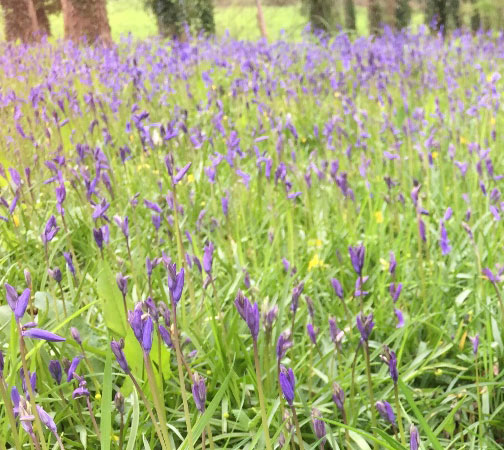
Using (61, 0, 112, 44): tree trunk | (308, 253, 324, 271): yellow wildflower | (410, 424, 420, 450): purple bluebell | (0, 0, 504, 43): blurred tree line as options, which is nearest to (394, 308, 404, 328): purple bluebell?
(308, 253, 324, 271): yellow wildflower

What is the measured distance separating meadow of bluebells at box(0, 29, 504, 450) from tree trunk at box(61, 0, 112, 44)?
6211mm

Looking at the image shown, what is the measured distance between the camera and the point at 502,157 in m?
2.95

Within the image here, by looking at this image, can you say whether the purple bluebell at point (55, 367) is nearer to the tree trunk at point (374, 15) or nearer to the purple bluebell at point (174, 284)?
the purple bluebell at point (174, 284)

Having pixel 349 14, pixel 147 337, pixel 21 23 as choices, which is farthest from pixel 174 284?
pixel 349 14

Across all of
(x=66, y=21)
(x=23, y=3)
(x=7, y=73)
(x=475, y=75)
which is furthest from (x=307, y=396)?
(x=23, y=3)

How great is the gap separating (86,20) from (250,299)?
903cm

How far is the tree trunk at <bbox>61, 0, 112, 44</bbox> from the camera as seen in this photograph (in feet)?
30.9

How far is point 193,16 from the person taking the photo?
1348 cm

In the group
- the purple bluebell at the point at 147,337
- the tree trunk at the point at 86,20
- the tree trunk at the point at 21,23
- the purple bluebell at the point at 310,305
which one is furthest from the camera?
the tree trunk at the point at 21,23

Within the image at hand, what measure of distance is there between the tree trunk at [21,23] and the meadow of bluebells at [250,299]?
7425 mm

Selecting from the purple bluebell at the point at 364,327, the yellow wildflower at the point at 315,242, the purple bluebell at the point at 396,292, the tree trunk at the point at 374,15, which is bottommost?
the yellow wildflower at the point at 315,242

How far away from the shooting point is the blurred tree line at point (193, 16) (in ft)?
31.1

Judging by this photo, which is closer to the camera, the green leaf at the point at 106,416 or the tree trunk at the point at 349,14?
the green leaf at the point at 106,416

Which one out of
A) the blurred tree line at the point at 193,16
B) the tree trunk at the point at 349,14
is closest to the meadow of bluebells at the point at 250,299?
the blurred tree line at the point at 193,16
